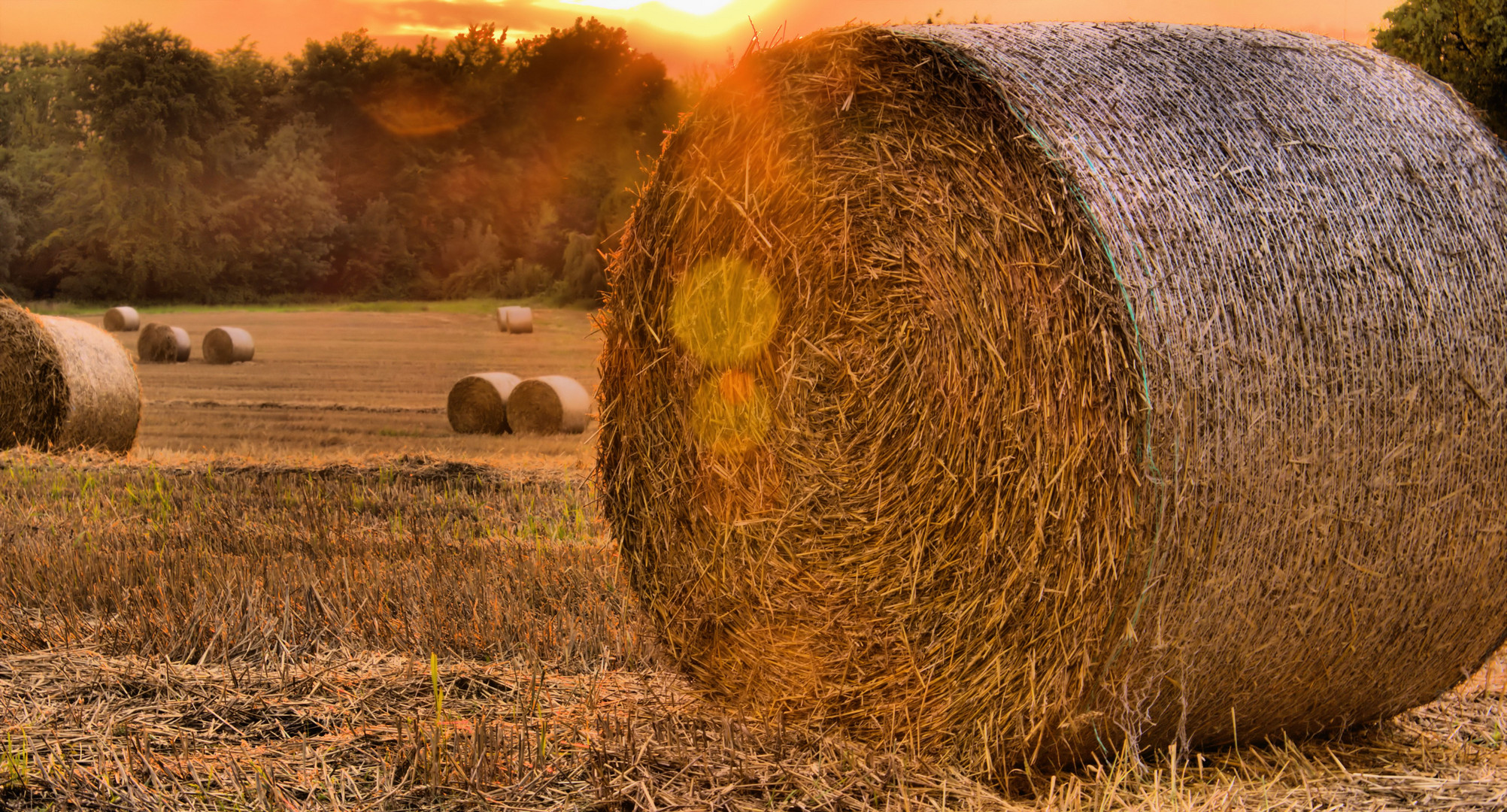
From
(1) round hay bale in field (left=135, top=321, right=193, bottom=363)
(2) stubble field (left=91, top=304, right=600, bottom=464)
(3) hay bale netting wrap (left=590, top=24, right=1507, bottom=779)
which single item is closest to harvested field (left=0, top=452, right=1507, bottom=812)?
(3) hay bale netting wrap (left=590, top=24, right=1507, bottom=779)

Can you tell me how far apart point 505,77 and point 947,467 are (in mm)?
25732

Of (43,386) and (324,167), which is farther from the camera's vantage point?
(324,167)

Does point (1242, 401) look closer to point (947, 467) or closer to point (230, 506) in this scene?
point (947, 467)

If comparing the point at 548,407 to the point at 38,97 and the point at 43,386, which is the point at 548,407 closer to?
the point at 43,386

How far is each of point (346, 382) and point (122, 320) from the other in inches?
423

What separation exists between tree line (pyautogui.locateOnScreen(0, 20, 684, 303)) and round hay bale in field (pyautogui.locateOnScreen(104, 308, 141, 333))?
2.20 m

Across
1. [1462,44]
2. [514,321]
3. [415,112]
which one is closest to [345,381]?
[514,321]

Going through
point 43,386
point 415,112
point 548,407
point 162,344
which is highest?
point 415,112

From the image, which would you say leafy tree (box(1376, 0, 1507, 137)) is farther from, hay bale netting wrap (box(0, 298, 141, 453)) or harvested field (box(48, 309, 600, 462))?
hay bale netting wrap (box(0, 298, 141, 453))

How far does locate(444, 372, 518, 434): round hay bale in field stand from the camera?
44.0ft

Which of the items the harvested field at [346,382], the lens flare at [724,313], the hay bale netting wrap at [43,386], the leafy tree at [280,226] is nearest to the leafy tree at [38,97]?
the leafy tree at [280,226]

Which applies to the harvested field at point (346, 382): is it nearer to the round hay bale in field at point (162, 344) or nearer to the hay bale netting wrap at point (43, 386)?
the round hay bale in field at point (162, 344)

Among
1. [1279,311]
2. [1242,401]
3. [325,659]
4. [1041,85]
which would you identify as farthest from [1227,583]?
[325,659]

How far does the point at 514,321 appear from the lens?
25.0 m
